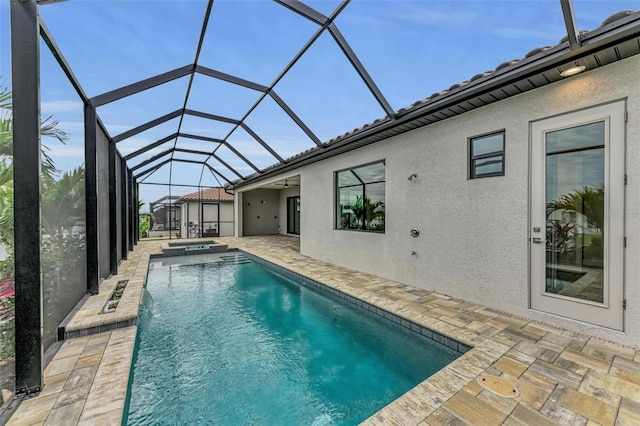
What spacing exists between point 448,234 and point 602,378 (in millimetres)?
2579

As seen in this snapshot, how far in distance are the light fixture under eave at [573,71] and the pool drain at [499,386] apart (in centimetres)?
350

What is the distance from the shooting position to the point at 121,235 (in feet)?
26.3

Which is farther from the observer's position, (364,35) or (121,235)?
(121,235)

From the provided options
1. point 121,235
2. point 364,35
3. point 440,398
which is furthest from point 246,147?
point 440,398

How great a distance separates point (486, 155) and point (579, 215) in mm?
1423

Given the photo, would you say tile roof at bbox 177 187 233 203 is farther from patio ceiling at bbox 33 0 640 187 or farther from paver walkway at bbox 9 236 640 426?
paver walkway at bbox 9 236 640 426

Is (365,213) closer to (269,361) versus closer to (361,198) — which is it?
(361,198)

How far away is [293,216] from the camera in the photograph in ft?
55.3

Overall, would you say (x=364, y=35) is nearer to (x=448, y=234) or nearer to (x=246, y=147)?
(x=448, y=234)

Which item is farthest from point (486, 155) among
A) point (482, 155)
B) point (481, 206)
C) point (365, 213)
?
point (365, 213)

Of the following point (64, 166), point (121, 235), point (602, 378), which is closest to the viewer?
point (602, 378)

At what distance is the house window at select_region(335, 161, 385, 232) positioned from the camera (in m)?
6.43

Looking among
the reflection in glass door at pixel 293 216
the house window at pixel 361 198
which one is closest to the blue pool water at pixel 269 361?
the house window at pixel 361 198

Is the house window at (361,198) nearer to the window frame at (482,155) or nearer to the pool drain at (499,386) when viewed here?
the window frame at (482,155)
